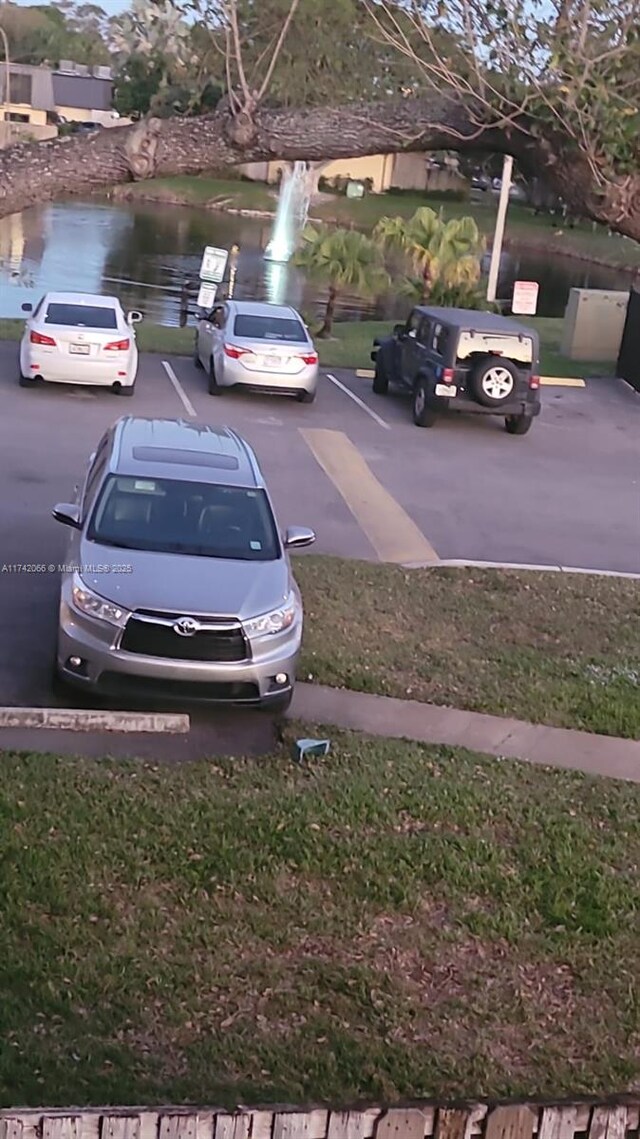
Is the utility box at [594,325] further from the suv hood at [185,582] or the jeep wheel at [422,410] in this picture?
the suv hood at [185,582]

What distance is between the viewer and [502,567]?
13086mm

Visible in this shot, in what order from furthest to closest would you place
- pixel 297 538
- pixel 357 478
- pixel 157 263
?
1. pixel 157 263
2. pixel 357 478
3. pixel 297 538

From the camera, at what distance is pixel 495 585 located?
1228cm

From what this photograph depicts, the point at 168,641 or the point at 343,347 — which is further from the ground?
the point at 168,641

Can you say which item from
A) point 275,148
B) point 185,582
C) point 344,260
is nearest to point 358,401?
point 344,260

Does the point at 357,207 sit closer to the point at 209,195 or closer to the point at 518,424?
the point at 209,195

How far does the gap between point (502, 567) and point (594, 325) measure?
1795cm

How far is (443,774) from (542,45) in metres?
4.22

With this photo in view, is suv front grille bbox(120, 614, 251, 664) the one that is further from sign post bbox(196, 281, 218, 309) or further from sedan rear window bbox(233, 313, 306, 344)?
sign post bbox(196, 281, 218, 309)

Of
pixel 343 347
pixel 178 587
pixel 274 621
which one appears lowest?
pixel 343 347

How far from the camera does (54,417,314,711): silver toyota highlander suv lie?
27.8 feet

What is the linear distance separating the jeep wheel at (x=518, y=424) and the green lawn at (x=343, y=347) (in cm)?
593

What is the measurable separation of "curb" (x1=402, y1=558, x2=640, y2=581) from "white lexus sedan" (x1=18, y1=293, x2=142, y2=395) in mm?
8817

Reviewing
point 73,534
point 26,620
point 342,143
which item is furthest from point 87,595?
point 342,143
